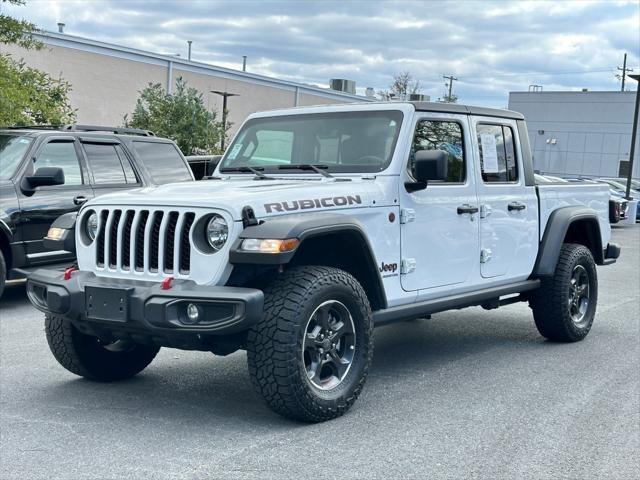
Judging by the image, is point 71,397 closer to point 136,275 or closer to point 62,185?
point 136,275

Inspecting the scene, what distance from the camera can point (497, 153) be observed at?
23.3 feet

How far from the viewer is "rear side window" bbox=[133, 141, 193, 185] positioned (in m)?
10.2

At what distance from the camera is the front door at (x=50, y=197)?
29.0 ft

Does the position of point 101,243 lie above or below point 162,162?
below

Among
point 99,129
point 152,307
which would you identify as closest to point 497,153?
point 152,307

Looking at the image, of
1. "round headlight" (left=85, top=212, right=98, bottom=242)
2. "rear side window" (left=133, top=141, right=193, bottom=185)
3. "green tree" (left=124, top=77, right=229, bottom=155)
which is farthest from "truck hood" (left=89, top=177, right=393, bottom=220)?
"green tree" (left=124, top=77, right=229, bottom=155)

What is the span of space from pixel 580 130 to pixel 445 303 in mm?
49649

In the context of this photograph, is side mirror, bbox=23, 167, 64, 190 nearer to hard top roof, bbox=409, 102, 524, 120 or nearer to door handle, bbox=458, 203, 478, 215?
hard top roof, bbox=409, 102, 524, 120

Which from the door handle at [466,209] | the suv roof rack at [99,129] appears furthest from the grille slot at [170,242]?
the suv roof rack at [99,129]

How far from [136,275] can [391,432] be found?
1.74m

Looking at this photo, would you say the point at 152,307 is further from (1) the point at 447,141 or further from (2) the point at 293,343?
(1) the point at 447,141

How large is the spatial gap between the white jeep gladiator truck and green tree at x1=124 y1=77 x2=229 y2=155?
15776mm

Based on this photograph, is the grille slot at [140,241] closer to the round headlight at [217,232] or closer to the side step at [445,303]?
the round headlight at [217,232]

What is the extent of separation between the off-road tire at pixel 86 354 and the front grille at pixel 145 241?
71 centimetres
